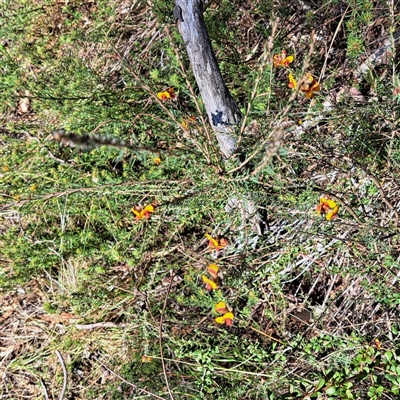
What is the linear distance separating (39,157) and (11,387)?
1443 millimetres

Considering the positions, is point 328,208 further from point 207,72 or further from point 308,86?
point 207,72

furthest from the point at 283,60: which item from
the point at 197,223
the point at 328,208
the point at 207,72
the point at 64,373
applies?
the point at 64,373

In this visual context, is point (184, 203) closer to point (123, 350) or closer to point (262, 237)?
point (262, 237)

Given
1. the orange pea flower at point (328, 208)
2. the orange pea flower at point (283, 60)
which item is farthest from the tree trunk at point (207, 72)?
A: the orange pea flower at point (328, 208)

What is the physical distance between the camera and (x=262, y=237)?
2334mm

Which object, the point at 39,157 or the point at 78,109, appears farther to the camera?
the point at 39,157

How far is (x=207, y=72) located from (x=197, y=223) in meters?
0.96

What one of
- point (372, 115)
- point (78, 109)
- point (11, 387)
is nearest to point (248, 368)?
point (372, 115)

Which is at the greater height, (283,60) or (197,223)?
(283,60)

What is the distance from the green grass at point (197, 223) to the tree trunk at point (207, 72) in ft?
0.24

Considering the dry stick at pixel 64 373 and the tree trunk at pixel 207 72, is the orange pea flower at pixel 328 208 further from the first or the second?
the dry stick at pixel 64 373

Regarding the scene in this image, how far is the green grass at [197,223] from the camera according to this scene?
1.94 meters

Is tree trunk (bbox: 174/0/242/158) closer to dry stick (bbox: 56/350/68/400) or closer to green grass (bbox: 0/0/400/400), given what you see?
green grass (bbox: 0/0/400/400)

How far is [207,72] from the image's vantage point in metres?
1.84
